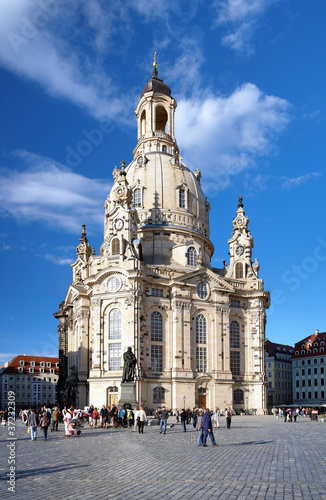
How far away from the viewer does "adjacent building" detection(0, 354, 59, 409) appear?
109m

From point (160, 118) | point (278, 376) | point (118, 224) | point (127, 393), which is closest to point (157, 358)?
point (118, 224)

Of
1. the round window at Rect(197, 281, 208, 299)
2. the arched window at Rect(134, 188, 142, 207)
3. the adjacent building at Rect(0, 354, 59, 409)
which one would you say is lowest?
the adjacent building at Rect(0, 354, 59, 409)

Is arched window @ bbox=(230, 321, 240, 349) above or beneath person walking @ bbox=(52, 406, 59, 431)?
above

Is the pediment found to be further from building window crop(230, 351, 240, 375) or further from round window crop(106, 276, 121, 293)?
building window crop(230, 351, 240, 375)

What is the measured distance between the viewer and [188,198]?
79938 millimetres

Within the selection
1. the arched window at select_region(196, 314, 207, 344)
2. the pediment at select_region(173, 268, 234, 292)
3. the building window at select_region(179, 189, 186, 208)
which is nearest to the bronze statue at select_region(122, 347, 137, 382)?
the pediment at select_region(173, 268, 234, 292)

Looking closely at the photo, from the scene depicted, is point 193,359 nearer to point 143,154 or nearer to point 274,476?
point 143,154

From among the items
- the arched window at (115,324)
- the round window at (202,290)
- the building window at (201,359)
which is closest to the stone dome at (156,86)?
the round window at (202,290)

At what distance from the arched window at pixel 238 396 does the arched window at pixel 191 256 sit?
18.1 m

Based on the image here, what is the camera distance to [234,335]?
73.6 m

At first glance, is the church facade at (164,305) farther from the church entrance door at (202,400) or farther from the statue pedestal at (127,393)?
the statue pedestal at (127,393)

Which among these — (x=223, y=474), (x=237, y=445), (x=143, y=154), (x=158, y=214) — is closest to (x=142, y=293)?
(x=158, y=214)

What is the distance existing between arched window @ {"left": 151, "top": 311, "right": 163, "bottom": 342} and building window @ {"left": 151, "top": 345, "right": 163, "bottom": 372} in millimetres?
985

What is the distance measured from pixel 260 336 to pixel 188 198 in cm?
2260
